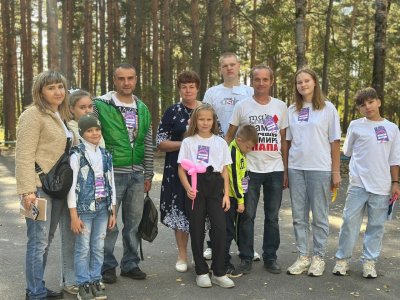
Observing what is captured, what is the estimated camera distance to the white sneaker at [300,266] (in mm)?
5148

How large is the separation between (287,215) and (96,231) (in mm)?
4563

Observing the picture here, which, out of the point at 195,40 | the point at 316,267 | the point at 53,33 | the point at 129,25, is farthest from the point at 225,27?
the point at 316,267

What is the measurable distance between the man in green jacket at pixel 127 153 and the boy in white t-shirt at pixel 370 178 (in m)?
2.23

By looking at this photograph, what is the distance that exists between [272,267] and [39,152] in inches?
109

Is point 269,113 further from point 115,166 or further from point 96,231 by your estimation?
point 96,231

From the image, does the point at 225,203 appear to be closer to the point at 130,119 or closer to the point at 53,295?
the point at 130,119

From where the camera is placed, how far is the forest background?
642 inches

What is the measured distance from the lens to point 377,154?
5008 millimetres

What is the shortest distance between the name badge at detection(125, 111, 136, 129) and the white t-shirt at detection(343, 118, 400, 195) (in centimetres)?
242

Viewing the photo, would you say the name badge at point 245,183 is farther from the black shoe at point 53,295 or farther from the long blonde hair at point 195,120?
the black shoe at point 53,295

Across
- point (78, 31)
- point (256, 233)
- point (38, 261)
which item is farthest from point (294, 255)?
point (78, 31)

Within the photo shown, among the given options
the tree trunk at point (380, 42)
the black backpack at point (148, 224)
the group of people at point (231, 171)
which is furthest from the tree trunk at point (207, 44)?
the black backpack at point (148, 224)

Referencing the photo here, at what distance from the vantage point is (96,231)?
4.40m

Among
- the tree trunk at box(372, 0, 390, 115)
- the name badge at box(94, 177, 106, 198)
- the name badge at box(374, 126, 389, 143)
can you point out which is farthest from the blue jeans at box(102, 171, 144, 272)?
the tree trunk at box(372, 0, 390, 115)
